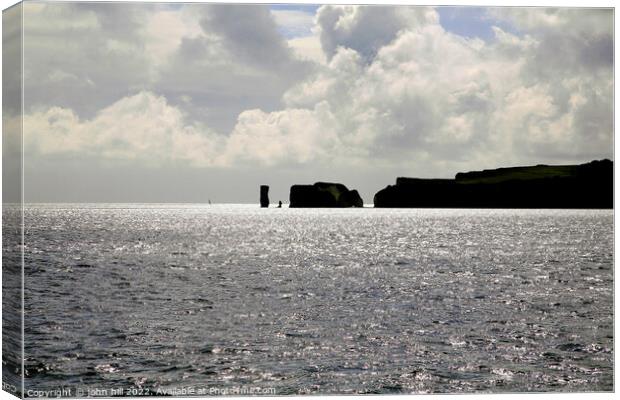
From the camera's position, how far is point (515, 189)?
82.0 meters

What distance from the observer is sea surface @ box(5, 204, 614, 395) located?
77.5 feet

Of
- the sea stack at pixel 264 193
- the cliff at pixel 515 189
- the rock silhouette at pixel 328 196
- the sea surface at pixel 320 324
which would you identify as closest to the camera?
the sea surface at pixel 320 324

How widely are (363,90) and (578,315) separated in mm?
12929

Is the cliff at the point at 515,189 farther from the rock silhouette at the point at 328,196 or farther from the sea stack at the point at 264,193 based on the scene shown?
the sea stack at the point at 264,193

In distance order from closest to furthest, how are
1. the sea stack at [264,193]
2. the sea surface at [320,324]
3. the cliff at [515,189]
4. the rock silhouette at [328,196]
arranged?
the sea surface at [320,324], the cliff at [515,189], the sea stack at [264,193], the rock silhouette at [328,196]

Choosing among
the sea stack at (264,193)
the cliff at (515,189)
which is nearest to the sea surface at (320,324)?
the cliff at (515,189)

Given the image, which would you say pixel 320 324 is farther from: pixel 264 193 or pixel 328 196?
pixel 328 196

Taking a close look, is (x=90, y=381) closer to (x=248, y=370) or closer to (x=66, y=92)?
(x=248, y=370)

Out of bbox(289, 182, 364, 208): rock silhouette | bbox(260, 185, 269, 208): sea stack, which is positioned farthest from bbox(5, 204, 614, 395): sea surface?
bbox(289, 182, 364, 208): rock silhouette

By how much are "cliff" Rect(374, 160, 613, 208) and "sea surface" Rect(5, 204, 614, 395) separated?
17.0ft

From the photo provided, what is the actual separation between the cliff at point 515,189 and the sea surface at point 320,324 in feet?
17.0

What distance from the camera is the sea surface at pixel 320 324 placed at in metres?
23.6

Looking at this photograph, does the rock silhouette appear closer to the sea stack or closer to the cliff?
the sea stack

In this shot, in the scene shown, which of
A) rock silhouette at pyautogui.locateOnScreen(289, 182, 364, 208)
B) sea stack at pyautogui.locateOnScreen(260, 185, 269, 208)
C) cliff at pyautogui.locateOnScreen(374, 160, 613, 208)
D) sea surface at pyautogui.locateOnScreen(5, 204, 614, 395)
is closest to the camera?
sea surface at pyautogui.locateOnScreen(5, 204, 614, 395)
